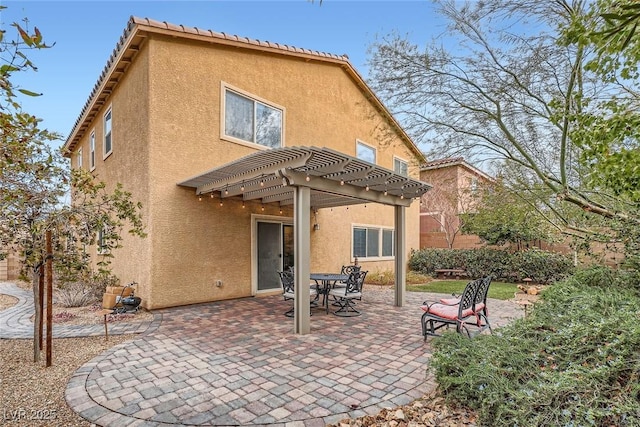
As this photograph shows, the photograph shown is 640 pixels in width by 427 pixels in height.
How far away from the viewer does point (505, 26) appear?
4.73m

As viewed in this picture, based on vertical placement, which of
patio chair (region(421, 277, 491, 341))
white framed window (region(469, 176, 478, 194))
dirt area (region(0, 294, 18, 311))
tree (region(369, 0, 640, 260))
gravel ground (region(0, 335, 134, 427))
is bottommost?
dirt area (region(0, 294, 18, 311))

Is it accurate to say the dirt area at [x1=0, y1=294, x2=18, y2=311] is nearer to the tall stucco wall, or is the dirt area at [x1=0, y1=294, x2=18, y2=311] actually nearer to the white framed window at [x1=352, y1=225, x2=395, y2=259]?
the tall stucco wall

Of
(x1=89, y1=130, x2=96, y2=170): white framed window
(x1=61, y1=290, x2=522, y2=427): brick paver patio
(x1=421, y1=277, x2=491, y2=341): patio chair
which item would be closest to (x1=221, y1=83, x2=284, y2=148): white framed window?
(x1=61, y1=290, x2=522, y2=427): brick paver patio

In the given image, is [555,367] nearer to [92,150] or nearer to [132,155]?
[132,155]

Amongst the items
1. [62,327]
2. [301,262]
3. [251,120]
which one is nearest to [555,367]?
[301,262]

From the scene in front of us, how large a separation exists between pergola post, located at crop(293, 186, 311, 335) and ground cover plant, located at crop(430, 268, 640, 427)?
2674 mm

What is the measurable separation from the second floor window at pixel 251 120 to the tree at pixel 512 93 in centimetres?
473

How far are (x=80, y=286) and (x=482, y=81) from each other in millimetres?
10469

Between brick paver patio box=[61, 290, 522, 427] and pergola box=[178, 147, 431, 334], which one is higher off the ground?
pergola box=[178, 147, 431, 334]

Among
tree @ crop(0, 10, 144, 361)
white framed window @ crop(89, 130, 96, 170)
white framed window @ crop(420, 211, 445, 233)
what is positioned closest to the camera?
tree @ crop(0, 10, 144, 361)

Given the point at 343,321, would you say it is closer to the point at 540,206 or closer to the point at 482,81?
the point at 540,206

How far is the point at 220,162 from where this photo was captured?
877cm

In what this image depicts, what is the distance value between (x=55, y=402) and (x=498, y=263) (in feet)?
47.2

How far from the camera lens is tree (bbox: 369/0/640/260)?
14.3ft
